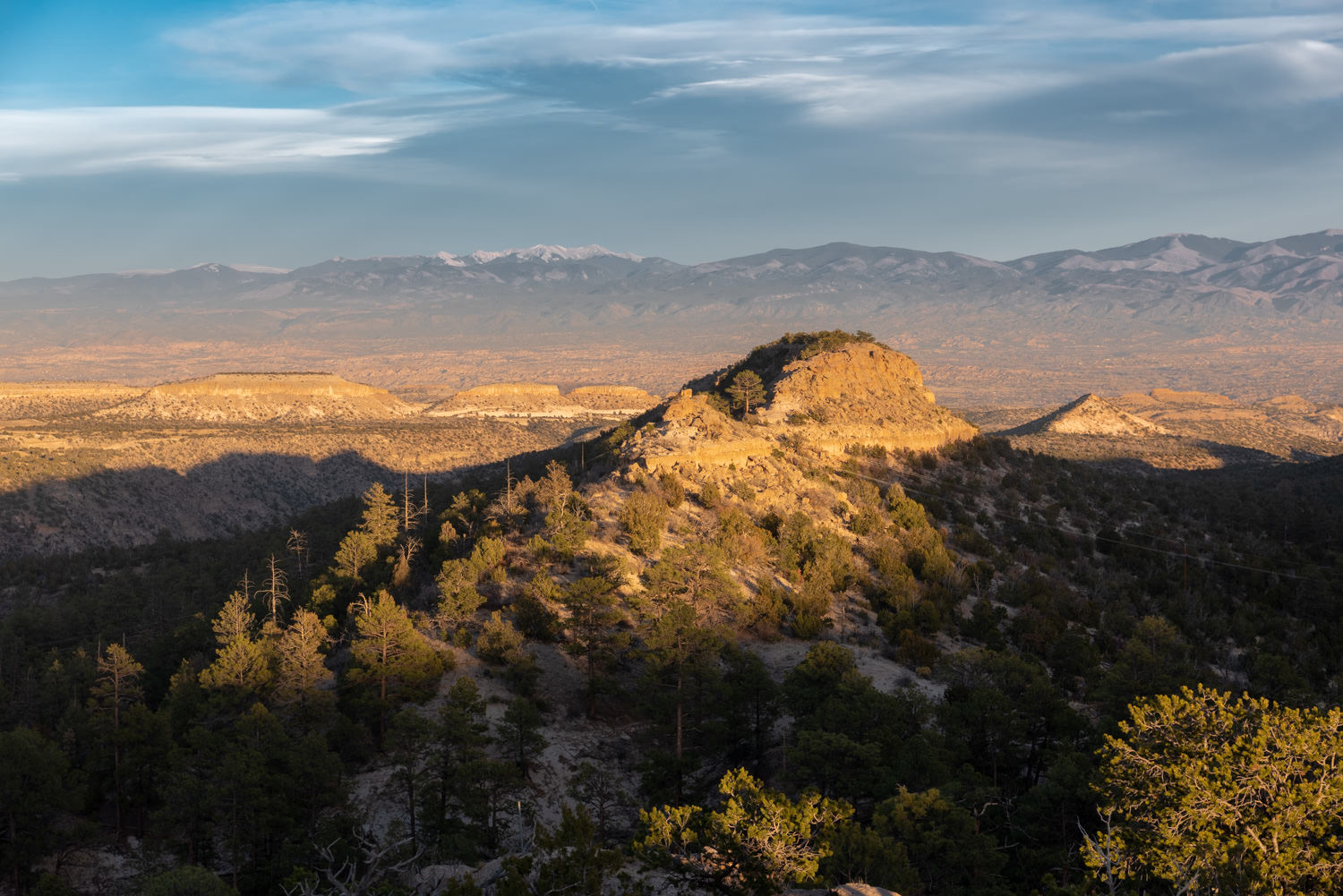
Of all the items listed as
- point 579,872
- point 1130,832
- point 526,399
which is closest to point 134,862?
point 579,872

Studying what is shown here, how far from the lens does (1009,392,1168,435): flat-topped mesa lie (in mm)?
108188

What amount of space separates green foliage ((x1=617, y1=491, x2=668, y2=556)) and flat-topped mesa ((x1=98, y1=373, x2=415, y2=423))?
301 ft

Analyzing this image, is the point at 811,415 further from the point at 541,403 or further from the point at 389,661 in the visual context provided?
the point at 541,403

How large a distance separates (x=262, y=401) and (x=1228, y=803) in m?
129

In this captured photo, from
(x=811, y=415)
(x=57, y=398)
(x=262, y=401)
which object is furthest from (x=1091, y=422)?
(x=57, y=398)

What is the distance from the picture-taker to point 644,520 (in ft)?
127

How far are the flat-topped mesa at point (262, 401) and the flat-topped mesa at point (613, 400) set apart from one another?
25.8 m

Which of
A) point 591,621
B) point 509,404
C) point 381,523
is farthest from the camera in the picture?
point 509,404

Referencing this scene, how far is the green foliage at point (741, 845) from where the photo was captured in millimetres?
15227

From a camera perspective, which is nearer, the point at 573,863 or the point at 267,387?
the point at 573,863

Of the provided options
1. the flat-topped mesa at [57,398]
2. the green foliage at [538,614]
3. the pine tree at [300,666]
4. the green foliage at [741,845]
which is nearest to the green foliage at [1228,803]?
the green foliage at [741,845]

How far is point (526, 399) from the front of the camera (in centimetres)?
15200

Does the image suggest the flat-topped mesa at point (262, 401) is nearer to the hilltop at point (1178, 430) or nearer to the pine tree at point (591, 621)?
the hilltop at point (1178, 430)

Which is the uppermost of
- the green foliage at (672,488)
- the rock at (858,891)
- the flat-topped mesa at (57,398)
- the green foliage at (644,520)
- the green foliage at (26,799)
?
the flat-topped mesa at (57,398)
